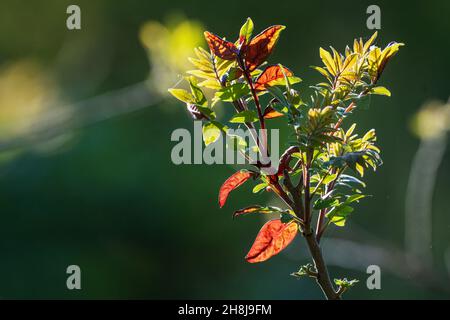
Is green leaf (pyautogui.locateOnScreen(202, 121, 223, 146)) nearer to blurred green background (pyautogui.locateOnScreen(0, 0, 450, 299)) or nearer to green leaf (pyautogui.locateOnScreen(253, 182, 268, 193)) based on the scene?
green leaf (pyautogui.locateOnScreen(253, 182, 268, 193))

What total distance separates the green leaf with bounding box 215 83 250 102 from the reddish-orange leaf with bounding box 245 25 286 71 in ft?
0.06

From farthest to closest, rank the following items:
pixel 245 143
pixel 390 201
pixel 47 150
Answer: pixel 390 201 → pixel 47 150 → pixel 245 143

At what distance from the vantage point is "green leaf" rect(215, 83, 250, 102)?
313 mm

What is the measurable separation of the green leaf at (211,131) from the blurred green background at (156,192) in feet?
4.36

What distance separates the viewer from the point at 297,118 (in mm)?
309

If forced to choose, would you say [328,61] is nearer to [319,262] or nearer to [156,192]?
[319,262]

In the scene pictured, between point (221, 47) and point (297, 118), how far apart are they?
6 centimetres

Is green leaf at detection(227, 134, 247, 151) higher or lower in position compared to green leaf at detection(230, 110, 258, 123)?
lower

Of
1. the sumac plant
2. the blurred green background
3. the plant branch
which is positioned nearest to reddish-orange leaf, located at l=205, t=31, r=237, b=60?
the sumac plant

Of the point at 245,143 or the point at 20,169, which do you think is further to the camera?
the point at 20,169

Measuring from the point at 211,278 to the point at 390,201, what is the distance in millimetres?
606
